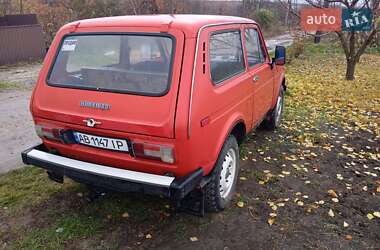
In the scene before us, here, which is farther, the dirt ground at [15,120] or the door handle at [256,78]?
the dirt ground at [15,120]

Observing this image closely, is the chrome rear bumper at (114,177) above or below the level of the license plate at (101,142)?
below

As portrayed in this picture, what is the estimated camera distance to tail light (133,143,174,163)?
261cm

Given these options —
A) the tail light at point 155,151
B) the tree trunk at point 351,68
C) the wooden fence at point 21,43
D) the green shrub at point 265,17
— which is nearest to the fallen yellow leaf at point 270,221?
the tail light at point 155,151

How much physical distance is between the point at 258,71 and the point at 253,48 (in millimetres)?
302

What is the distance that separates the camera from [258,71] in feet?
13.8

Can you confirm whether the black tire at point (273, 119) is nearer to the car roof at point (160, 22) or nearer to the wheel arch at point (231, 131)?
the wheel arch at point (231, 131)

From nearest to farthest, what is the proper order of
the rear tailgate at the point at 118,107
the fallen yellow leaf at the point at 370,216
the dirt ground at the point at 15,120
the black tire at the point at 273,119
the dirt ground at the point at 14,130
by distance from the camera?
the rear tailgate at the point at 118,107
the fallen yellow leaf at the point at 370,216
the dirt ground at the point at 14,130
the dirt ground at the point at 15,120
the black tire at the point at 273,119

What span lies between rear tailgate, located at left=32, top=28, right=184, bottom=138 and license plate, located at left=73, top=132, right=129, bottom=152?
0.12 metres

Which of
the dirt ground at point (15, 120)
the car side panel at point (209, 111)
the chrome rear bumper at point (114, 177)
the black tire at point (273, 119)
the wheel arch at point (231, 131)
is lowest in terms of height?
the dirt ground at point (15, 120)

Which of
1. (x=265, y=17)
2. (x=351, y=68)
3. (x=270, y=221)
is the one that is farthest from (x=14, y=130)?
(x=265, y=17)

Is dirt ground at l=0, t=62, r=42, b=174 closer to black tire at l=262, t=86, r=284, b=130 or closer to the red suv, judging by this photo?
the red suv

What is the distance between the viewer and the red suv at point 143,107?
2.61 m

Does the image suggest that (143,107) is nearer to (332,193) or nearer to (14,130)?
(332,193)

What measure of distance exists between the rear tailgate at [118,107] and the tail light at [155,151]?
0.33 ft
